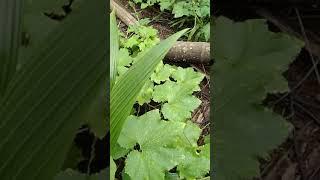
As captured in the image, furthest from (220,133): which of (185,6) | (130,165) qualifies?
(185,6)

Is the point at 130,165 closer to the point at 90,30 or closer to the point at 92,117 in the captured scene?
the point at 92,117

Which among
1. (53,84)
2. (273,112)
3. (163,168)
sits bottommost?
(163,168)

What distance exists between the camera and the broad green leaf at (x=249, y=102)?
757mm

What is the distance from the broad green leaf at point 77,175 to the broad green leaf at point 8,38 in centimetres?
15

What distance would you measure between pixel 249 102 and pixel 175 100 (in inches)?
9.2

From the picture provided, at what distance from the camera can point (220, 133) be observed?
2.49 feet

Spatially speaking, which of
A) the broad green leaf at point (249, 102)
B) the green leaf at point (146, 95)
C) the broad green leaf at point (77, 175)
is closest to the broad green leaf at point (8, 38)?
the broad green leaf at point (77, 175)

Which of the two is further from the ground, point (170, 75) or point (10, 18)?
point (10, 18)

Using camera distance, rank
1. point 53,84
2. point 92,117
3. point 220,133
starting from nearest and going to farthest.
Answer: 1. point 53,84
2. point 92,117
3. point 220,133

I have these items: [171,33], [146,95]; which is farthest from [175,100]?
[171,33]

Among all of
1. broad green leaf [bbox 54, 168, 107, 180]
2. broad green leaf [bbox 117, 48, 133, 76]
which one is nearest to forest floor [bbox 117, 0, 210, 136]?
broad green leaf [bbox 117, 48, 133, 76]

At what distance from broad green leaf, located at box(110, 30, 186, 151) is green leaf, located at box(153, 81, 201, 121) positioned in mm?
233

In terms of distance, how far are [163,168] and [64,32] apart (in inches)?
15.8

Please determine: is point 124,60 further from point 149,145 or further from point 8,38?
point 8,38
